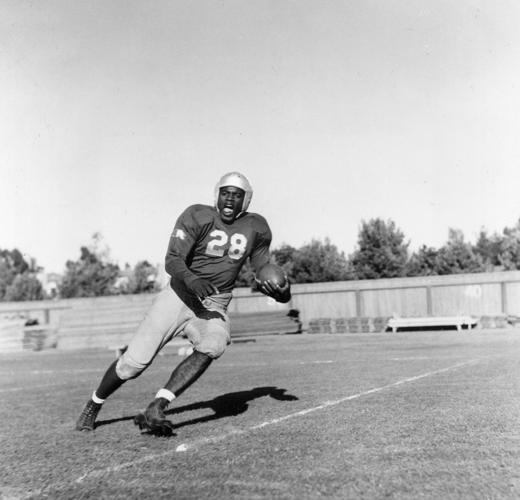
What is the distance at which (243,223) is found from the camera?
5473 mm

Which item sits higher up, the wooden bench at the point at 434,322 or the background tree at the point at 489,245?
the background tree at the point at 489,245

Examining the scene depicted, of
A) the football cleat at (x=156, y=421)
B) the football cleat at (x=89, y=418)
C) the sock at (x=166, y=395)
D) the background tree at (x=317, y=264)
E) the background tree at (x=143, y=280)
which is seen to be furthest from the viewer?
the background tree at (x=143, y=280)

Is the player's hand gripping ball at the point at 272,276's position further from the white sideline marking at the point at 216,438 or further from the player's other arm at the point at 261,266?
the white sideline marking at the point at 216,438

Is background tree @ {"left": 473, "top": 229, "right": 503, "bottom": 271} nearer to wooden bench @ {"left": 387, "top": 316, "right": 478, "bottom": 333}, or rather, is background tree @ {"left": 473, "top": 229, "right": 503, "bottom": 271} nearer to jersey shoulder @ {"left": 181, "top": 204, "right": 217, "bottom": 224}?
wooden bench @ {"left": 387, "top": 316, "right": 478, "bottom": 333}

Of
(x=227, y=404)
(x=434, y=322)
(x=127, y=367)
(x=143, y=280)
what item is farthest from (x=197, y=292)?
(x=143, y=280)

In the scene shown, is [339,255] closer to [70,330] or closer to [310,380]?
[70,330]

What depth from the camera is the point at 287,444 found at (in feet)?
13.9

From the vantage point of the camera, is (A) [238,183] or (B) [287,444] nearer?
(B) [287,444]

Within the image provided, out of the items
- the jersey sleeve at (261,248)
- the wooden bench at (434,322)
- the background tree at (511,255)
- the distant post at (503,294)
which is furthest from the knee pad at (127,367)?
the background tree at (511,255)

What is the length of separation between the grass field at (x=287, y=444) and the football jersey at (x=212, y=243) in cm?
123

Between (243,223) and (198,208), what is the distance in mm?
412

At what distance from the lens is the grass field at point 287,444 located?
3268 mm

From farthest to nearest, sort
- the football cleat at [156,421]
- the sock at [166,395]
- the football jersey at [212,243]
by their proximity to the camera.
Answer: the football jersey at [212,243], the sock at [166,395], the football cleat at [156,421]

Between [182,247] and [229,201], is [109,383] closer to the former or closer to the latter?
[182,247]
